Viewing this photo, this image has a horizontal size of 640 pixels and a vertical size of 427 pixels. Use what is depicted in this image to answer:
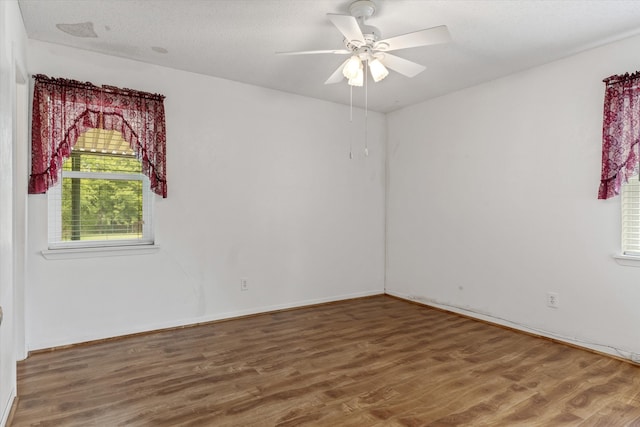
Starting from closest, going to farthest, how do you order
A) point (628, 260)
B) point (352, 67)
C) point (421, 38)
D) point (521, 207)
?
point (421, 38)
point (352, 67)
point (628, 260)
point (521, 207)

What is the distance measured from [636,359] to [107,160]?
Answer: 15.5 feet

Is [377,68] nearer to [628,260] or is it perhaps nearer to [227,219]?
[227,219]

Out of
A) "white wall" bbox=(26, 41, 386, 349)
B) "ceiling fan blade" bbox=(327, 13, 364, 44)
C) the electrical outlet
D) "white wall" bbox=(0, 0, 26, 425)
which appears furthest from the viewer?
the electrical outlet

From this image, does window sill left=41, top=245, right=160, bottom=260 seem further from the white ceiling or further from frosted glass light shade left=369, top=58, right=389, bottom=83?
frosted glass light shade left=369, top=58, right=389, bottom=83

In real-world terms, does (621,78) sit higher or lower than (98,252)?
higher

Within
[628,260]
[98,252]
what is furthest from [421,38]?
[98,252]

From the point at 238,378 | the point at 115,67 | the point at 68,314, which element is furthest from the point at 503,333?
the point at 115,67

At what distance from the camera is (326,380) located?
262cm

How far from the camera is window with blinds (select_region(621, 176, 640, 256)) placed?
3.00 m

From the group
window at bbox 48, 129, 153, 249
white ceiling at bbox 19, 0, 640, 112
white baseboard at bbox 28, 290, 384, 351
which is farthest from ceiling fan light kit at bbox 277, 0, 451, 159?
white baseboard at bbox 28, 290, 384, 351

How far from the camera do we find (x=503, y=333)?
12.0 ft

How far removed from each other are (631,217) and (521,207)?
2.84 ft

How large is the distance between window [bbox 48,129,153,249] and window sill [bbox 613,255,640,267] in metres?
4.09

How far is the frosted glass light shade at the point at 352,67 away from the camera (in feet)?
8.76
